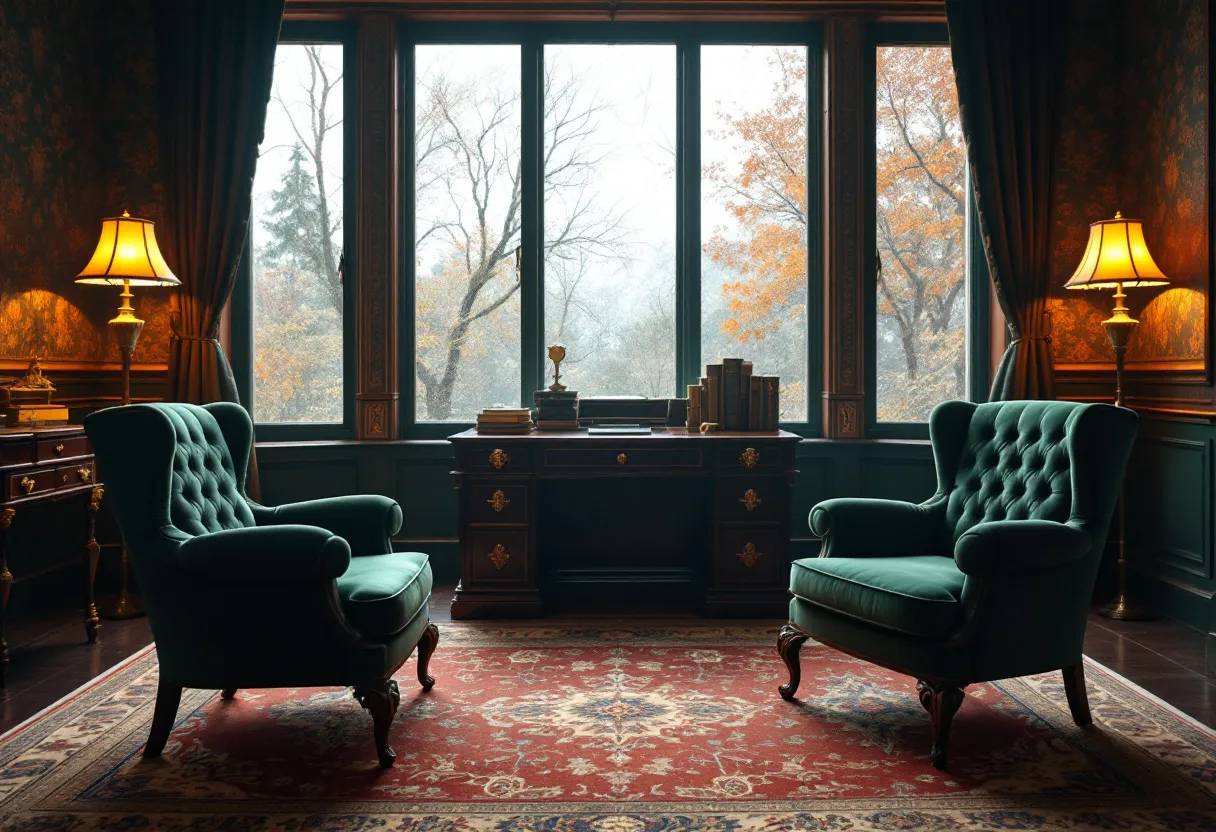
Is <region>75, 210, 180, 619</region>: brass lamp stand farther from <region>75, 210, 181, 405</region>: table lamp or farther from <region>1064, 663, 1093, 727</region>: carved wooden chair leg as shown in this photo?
<region>1064, 663, 1093, 727</region>: carved wooden chair leg

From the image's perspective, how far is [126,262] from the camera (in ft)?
12.4

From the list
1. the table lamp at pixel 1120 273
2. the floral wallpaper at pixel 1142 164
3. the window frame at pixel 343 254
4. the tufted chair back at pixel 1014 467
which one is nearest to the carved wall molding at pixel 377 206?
the window frame at pixel 343 254

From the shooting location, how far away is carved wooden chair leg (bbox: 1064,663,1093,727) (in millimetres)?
2658

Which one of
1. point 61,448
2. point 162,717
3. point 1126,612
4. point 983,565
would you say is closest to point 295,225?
point 61,448

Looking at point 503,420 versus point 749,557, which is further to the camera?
point 503,420

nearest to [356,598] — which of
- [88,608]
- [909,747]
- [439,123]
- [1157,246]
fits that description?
[909,747]

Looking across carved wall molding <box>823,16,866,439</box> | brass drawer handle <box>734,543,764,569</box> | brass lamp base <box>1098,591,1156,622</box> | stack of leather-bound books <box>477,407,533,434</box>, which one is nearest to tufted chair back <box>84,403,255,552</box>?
stack of leather-bound books <box>477,407,533,434</box>

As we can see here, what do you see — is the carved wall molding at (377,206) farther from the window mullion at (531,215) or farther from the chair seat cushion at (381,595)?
the chair seat cushion at (381,595)

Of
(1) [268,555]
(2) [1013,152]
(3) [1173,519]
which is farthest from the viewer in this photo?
(2) [1013,152]

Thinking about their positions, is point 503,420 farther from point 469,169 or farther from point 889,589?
point 889,589

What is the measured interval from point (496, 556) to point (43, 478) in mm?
1775

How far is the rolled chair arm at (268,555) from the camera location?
2348 millimetres

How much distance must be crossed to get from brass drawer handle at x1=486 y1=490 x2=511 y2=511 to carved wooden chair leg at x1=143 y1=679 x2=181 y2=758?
167 centimetres

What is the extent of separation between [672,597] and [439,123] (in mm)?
2740
